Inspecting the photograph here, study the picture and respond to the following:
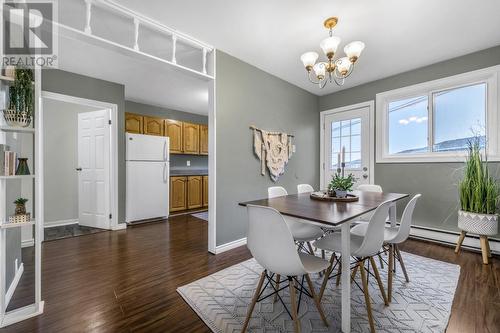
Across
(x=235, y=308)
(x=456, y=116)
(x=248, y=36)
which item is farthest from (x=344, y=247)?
(x=456, y=116)

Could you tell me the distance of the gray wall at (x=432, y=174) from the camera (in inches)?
115

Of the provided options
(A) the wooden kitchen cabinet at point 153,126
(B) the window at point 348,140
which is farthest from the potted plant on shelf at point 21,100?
(B) the window at point 348,140

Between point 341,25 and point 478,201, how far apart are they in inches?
103

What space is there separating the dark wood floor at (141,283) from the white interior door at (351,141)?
4.63 feet

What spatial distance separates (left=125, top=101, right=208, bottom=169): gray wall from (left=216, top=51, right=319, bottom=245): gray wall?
9.98 ft

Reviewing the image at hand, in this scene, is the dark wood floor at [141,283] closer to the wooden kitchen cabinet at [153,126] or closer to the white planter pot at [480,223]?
the white planter pot at [480,223]

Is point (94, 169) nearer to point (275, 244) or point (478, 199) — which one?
point (275, 244)

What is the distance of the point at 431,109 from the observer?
325 cm

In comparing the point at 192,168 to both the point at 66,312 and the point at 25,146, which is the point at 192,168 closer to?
the point at 25,146

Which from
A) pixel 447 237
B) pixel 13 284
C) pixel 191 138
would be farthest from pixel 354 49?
pixel 191 138

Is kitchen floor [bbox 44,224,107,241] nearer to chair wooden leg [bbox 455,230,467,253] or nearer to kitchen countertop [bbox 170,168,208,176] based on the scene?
kitchen countertop [bbox 170,168,208,176]

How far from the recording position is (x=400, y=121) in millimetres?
3562

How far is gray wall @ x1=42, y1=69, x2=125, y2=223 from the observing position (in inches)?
123

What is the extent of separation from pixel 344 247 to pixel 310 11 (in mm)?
2138
